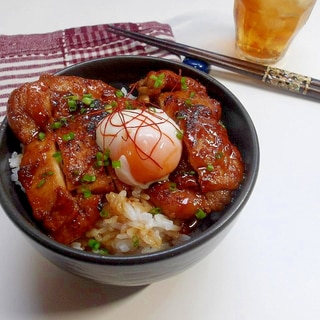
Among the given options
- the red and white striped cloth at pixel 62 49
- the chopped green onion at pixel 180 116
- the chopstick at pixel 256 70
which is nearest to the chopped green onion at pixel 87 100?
the chopped green onion at pixel 180 116

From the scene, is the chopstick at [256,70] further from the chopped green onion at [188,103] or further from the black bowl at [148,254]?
the chopped green onion at [188,103]

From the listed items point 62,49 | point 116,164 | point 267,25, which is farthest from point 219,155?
point 62,49

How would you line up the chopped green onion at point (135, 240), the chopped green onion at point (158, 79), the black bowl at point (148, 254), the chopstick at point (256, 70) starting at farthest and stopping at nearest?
1. the chopstick at point (256, 70)
2. the chopped green onion at point (158, 79)
3. the chopped green onion at point (135, 240)
4. the black bowl at point (148, 254)

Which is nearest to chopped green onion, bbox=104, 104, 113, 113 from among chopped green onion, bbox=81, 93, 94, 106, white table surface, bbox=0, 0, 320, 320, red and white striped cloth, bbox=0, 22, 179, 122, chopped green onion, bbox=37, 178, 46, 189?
chopped green onion, bbox=81, 93, 94, 106

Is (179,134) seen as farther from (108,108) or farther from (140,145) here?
(108,108)

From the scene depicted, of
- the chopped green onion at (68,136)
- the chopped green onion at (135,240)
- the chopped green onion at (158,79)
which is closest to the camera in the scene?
the chopped green onion at (135,240)

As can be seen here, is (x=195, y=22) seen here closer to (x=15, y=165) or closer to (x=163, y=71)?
(x=163, y=71)
